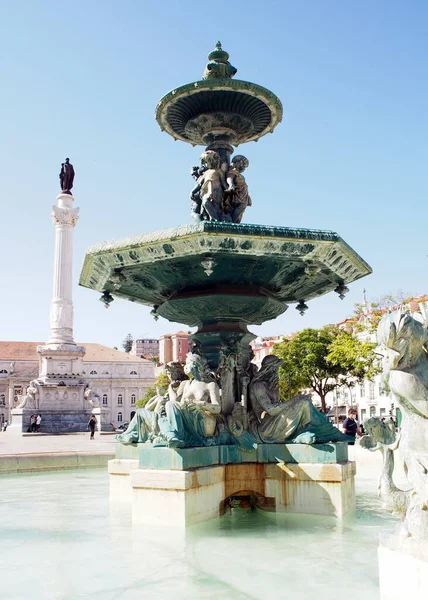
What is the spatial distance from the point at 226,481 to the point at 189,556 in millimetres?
1895

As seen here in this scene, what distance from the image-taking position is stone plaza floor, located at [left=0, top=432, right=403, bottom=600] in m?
3.78

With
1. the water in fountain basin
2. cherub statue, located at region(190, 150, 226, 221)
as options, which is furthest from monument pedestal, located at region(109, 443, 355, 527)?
cherub statue, located at region(190, 150, 226, 221)

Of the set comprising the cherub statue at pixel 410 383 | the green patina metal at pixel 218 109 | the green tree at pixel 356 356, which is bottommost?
the cherub statue at pixel 410 383

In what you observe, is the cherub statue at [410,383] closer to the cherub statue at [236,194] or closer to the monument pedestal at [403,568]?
the monument pedestal at [403,568]

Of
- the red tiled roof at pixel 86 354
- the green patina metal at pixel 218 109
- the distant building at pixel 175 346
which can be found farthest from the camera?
the distant building at pixel 175 346

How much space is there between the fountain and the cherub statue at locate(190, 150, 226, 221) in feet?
0.05

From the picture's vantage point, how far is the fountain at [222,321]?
591 centimetres

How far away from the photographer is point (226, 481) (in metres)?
6.48

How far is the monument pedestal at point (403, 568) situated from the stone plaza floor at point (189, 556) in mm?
588

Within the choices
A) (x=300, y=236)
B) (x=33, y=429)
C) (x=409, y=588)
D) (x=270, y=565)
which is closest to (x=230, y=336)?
(x=300, y=236)

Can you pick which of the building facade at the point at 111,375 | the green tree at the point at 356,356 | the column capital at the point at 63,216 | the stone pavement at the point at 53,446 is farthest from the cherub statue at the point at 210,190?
the building facade at the point at 111,375

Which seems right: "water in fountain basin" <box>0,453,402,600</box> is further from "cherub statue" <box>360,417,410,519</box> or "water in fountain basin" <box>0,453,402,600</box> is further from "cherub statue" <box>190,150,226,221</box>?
"cherub statue" <box>190,150,226,221</box>

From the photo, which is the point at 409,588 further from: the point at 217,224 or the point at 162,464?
the point at 217,224

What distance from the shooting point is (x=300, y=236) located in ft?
20.0
